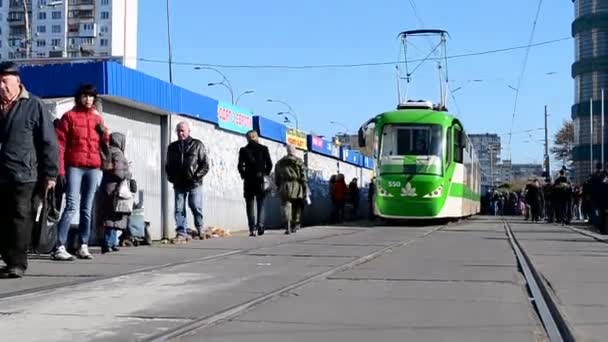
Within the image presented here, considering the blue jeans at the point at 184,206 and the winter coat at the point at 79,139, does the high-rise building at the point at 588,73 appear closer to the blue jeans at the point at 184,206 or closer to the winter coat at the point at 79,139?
the blue jeans at the point at 184,206

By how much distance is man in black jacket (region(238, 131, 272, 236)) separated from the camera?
55.9ft

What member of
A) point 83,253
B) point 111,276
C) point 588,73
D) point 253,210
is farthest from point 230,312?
point 588,73

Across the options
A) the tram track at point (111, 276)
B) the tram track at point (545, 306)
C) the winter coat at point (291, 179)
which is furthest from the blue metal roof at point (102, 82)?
the tram track at point (545, 306)

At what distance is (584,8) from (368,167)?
3989 centimetres

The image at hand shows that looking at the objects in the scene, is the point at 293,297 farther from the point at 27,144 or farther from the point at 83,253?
the point at 83,253

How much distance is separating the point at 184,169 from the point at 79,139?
387 centimetres

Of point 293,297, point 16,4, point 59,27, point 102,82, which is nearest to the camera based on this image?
point 293,297

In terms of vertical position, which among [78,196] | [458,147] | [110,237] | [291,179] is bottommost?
[110,237]

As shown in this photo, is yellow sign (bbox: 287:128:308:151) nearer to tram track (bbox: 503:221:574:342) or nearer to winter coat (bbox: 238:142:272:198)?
winter coat (bbox: 238:142:272:198)

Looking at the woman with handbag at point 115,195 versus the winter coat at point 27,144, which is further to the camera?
the woman with handbag at point 115,195

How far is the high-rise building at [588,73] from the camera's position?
79062mm

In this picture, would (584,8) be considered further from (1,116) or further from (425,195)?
(1,116)

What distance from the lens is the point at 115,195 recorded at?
12.0m

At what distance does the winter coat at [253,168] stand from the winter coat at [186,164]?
240 centimetres
